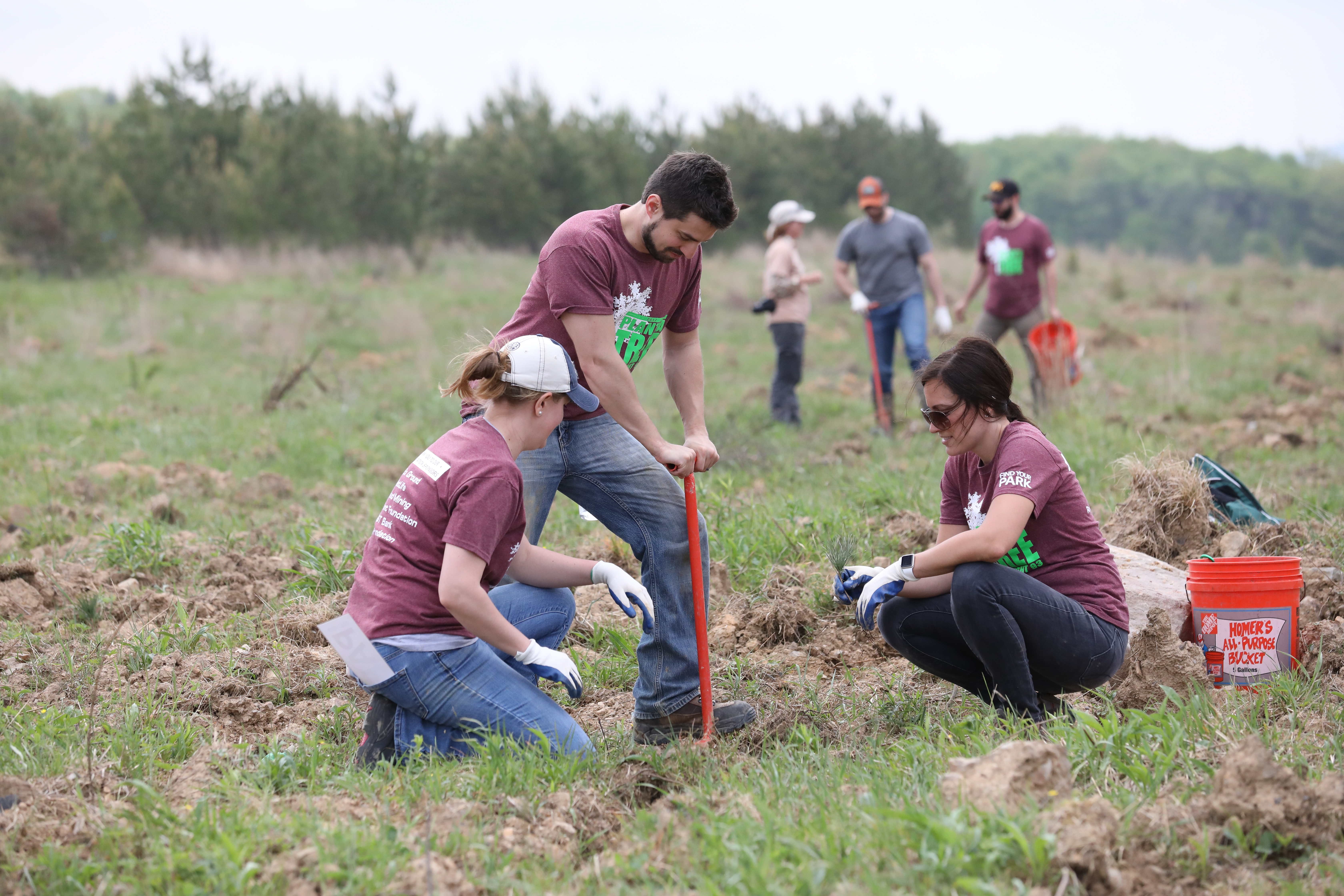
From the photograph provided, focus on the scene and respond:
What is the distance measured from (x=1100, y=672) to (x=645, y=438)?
1.65 meters

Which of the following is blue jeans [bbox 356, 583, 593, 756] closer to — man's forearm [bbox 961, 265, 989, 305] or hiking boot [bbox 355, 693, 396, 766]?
hiking boot [bbox 355, 693, 396, 766]

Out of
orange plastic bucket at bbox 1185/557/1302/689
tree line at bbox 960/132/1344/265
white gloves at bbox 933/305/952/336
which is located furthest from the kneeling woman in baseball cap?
tree line at bbox 960/132/1344/265

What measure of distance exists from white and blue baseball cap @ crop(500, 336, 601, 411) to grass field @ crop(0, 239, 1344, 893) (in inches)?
31.3

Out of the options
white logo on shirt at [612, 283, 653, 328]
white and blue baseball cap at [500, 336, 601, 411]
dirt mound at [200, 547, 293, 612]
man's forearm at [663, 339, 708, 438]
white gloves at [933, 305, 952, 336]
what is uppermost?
white logo on shirt at [612, 283, 653, 328]

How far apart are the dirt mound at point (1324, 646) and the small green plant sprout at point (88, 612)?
4948 mm

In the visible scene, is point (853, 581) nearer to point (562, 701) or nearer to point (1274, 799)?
point (562, 701)

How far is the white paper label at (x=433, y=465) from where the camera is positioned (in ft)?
9.71

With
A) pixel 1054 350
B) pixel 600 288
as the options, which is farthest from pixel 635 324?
pixel 1054 350

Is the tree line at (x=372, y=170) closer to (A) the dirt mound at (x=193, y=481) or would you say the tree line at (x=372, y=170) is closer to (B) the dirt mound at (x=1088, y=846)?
(A) the dirt mound at (x=193, y=481)

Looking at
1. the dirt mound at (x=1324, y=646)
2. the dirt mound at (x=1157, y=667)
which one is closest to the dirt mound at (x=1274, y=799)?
the dirt mound at (x=1157, y=667)

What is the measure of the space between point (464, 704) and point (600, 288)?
1369mm

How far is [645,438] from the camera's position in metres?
3.42

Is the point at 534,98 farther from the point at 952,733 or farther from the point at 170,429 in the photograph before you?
the point at 952,733

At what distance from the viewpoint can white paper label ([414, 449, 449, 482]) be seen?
296 cm
